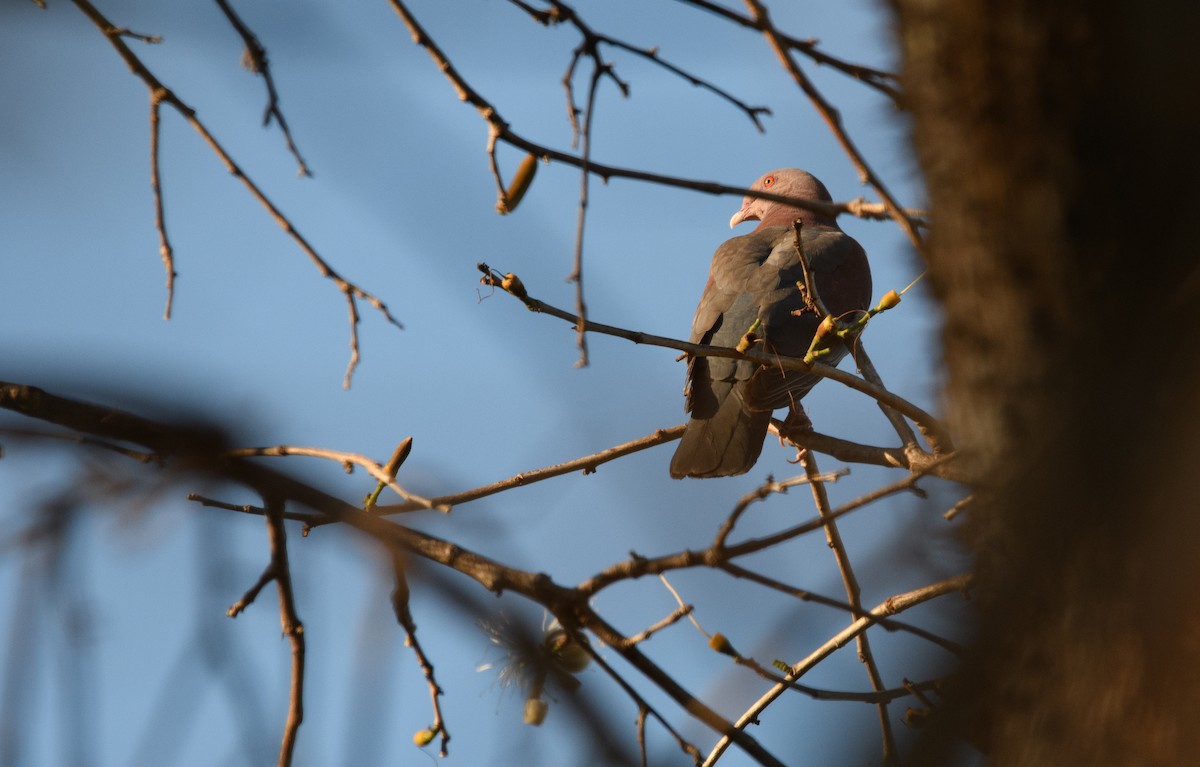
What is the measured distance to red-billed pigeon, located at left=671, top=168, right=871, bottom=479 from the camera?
142 inches

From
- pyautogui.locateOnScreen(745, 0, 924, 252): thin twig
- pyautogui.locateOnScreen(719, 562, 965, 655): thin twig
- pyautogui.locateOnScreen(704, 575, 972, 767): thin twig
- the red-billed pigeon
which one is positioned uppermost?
the red-billed pigeon

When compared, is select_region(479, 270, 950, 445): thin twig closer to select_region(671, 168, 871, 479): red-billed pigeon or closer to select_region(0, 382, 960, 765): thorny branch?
select_region(0, 382, 960, 765): thorny branch

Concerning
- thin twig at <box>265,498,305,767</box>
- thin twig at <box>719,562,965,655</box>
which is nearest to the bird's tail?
thin twig at <box>265,498,305,767</box>

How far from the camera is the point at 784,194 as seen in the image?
5.09 meters

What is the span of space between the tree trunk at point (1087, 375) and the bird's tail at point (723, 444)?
8.45 feet

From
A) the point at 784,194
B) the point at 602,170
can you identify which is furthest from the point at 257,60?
the point at 784,194

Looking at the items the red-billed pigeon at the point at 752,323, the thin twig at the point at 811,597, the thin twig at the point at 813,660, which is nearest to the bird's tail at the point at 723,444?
the red-billed pigeon at the point at 752,323

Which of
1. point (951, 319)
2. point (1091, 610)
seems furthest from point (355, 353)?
point (1091, 610)

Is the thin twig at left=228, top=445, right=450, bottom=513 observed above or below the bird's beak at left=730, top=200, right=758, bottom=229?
below

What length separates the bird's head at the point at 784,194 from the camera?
507 centimetres

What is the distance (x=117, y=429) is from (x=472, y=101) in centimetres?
87

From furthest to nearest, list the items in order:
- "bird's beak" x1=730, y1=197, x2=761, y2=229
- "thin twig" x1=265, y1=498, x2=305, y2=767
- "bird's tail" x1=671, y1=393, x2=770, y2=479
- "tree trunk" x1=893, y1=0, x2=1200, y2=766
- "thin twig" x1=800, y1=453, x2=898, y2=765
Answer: "bird's beak" x1=730, y1=197, x2=761, y2=229 → "bird's tail" x1=671, y1=393, x2=770, y2=479 → "thin twig" x1=800, y1=453, x2=898, y2=765 → "thin twig" x1=265, y1=498, x2=305, y2=767 → "tree trunk" x1=893, y1=0, x2=1200, y2=766

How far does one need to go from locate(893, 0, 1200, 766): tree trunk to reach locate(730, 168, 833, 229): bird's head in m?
4.04

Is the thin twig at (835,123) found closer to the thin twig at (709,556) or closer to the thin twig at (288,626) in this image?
the thin twig at (709,556)
